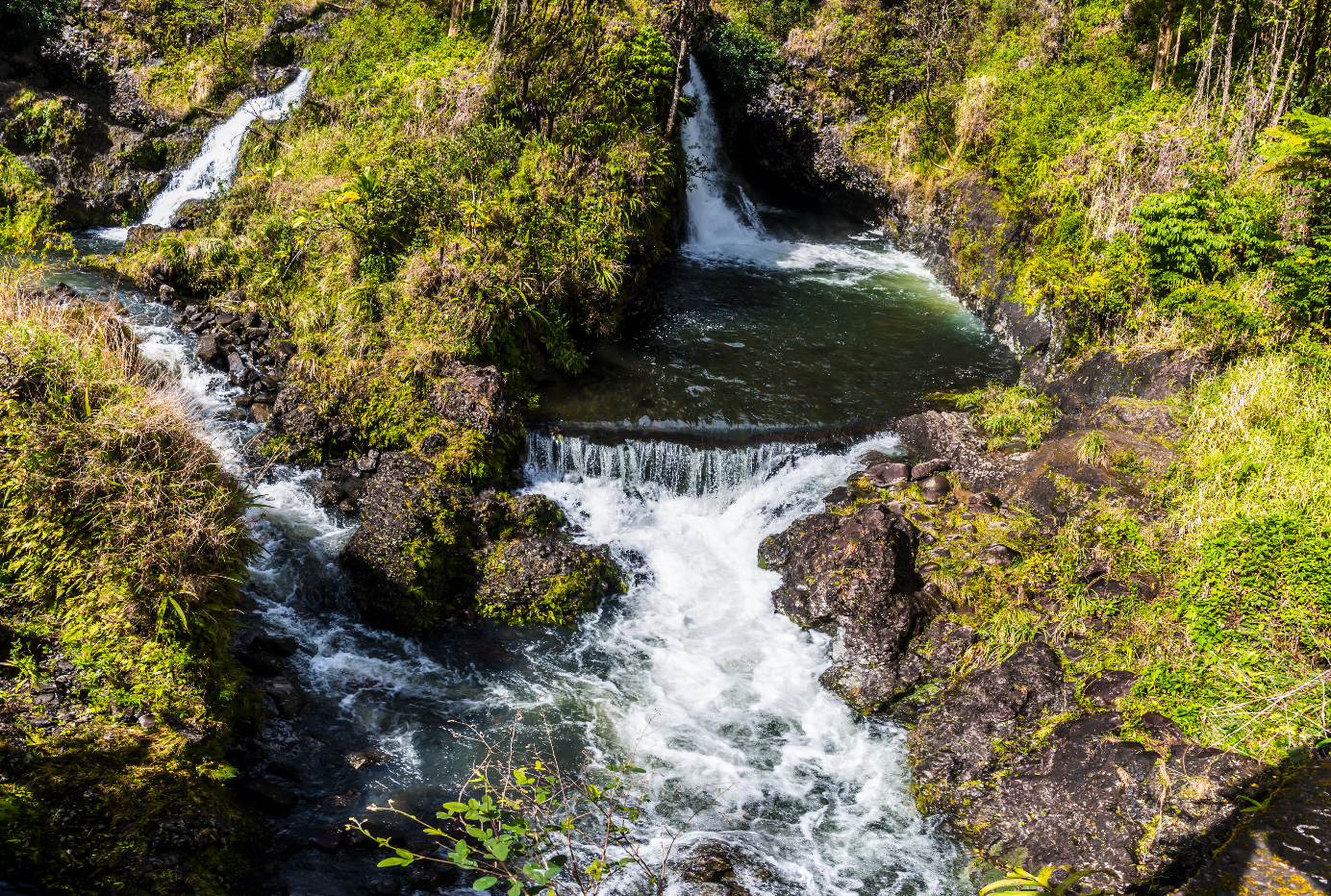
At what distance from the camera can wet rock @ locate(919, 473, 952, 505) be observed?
9.62m

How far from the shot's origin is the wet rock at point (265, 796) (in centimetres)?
565

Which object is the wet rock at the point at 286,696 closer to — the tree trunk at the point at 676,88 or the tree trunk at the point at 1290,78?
the tree trunk at the point at 676,88

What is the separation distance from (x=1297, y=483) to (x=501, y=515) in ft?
27.0

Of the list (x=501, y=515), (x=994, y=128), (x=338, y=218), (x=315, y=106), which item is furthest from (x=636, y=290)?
(x=994, y=128)

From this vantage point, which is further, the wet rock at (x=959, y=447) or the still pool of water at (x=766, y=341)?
the still pool of water at (x=766, y=341)

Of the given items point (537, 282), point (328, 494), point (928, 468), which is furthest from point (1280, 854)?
point (537, 282)

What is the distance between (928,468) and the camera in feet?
32.7

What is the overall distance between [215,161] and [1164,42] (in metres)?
19.0

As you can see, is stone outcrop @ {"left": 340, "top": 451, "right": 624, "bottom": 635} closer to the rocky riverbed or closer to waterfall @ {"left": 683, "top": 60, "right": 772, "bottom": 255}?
the rocky riverbed

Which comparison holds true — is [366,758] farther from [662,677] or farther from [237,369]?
[237,369]

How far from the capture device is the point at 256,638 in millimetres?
7164

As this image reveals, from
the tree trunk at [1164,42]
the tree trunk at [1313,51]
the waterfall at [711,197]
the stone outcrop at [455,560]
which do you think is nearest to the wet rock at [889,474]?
the stone outcrop at [455,560]

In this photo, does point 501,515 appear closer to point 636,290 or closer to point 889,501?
point 889,501

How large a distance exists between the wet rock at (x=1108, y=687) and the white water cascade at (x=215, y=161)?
1630cm
